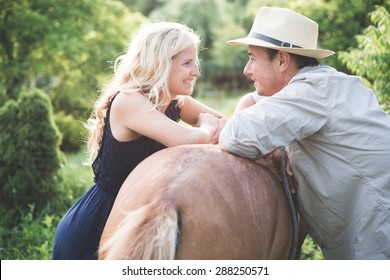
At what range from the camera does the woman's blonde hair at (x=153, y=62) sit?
2.86 metres

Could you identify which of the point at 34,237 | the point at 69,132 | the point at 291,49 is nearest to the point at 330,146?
the point at 291,49

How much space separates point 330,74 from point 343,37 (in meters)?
7.54

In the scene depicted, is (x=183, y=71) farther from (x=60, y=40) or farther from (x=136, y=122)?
(x=60, y=40)

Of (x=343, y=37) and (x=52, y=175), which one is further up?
(x=343, y=37)

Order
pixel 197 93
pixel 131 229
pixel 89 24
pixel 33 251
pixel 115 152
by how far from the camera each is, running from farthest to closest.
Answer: pixel 197 93 → pixel 89 24 → pixel 33 251 → pixel 115 152 → pixel 131 229

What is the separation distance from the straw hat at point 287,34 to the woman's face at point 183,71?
327mm

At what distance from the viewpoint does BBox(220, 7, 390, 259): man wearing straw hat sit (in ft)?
8.44

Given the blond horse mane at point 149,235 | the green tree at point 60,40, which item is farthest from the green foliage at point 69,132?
the blond horse mane at point 149,235

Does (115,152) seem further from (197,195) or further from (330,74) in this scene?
(330,74)

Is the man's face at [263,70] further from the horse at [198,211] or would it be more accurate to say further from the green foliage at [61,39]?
the green foliage at [61,39]

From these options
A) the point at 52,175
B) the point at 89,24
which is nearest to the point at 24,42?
the point at 89,24

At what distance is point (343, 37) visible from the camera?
9.77 meters

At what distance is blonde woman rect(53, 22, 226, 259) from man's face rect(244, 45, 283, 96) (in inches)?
13.7

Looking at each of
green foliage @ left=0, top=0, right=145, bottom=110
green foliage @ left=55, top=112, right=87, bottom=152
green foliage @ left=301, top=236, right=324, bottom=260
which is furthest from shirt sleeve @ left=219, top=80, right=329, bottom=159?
green foliage @ left=55, top=112, right=87, bottom=152
